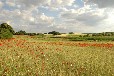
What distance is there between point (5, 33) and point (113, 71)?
33.2 m

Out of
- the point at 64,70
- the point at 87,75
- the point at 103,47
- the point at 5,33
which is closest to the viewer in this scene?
the point at 87,75

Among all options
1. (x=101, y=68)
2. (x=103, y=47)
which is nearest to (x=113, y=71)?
(x=101, y=68)

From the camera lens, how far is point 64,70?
1341cm

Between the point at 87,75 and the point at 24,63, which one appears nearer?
the point at 87,75

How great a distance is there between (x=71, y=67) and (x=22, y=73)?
3564mm

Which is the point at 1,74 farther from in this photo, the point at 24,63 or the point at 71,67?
the point at 71,67

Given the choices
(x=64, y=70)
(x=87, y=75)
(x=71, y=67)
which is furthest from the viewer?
(x=71, y=67)

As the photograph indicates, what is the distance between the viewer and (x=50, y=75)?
11883 mm

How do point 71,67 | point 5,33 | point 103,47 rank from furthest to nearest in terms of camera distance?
point 5,33 < point 103,47 < point 71,67

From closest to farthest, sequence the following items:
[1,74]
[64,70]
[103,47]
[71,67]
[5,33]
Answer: [1,74], [64,70], [71,67], [103,47], [5,33]

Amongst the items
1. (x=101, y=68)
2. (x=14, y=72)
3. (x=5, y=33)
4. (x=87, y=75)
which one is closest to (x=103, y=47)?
(x=101, y=68)

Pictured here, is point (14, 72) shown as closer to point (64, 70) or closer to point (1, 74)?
point (1, 74)

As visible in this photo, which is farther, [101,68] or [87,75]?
[101,68]

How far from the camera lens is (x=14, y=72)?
12.0 meters
